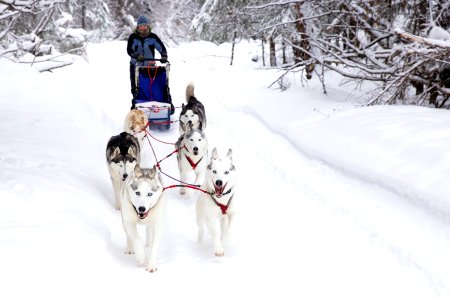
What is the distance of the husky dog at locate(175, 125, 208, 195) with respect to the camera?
563 cm

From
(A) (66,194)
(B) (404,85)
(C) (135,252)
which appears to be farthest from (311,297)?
(B) (404,85)

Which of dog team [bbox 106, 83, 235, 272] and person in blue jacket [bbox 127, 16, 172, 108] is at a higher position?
person in blue jacket [bbox 127, 16, 172, 108]

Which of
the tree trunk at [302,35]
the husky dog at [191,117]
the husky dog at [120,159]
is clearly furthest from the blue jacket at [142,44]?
the husky dog at [120,159]

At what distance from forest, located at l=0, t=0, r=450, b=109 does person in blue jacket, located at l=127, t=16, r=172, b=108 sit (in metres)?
1.12

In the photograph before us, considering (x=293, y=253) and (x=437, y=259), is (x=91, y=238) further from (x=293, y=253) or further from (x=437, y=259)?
(x=437, y=259)

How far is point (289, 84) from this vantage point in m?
12.0

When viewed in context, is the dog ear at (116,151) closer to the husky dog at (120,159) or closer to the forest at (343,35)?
the husky dog at (120,159)

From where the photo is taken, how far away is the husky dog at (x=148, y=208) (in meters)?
3.54

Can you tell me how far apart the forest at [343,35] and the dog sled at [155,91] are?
55.0 inches

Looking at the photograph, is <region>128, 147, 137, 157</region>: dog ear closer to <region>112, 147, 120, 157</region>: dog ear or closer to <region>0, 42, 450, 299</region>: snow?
<region>112, 147, 120, 157</region>: dog ear

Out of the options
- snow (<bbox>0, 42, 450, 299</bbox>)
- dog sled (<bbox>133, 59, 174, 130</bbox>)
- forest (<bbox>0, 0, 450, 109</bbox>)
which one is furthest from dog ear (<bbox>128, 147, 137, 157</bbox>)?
dog sled (<bbox>133, 59, 174, 130</bbox>)

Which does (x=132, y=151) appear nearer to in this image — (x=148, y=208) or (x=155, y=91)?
(x=148, y=208)

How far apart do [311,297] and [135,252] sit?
1467 mm

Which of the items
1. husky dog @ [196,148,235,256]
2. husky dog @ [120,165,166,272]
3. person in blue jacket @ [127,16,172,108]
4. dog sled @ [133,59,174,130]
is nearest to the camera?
husky dog @ [120,165,166,272]
